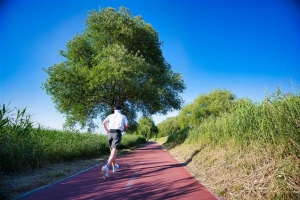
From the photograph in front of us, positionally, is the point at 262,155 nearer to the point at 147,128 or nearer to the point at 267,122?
the point at 267,122

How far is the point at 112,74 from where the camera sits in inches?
651

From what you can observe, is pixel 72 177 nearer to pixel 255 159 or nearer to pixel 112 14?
pixel 255 159

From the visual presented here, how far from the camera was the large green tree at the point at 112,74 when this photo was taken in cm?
1731

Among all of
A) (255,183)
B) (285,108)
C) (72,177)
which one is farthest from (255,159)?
(72,177)

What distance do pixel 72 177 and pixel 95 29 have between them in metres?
17.1

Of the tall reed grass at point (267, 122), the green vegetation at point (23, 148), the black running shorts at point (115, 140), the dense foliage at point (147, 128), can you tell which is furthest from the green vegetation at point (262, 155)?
the dense foliage at point (147, 128)

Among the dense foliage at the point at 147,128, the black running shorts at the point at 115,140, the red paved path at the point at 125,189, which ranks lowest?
the red paved path at the point at 125,189

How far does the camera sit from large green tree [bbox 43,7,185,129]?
682 inches

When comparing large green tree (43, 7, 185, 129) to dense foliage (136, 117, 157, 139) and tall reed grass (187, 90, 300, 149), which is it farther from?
dense foliage (136, 117, 157, 139)

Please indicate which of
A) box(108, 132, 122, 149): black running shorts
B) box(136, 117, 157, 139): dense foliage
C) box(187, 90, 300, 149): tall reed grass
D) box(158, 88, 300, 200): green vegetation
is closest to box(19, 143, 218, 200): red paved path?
box(158, 88, 300, 200): green vegetation

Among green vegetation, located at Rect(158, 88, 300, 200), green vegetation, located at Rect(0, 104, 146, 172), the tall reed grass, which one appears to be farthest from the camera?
green vegetation, located at Rect(0, 104, 146, 172)

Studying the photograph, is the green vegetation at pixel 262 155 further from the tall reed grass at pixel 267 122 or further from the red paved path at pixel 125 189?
the red paved path at pixel 125 189

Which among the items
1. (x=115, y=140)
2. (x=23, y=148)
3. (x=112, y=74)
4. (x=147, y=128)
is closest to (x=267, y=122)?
(x=115, y=140)

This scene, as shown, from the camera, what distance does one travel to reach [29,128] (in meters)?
7.98
